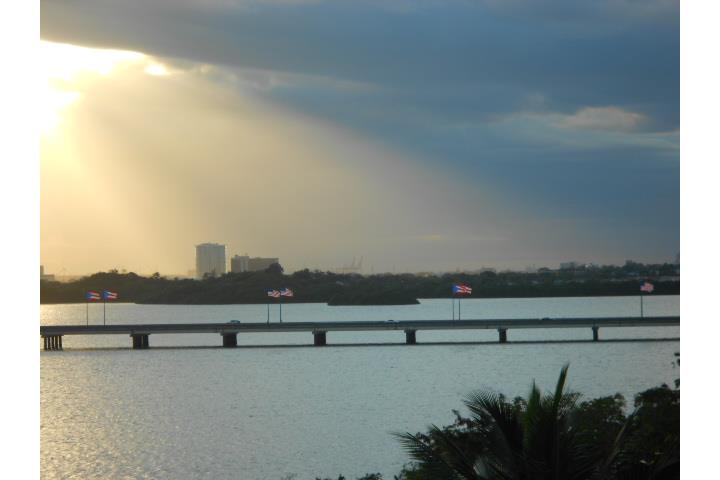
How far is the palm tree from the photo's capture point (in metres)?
8.70

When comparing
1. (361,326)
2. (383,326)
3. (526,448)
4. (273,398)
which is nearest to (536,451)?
(526,448)

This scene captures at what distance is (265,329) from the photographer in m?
104

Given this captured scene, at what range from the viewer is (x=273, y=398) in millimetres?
71500

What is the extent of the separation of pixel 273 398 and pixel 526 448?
64225 mm

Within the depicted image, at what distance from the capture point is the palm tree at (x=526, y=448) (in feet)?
28.5

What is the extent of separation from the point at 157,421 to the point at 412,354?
54.1m

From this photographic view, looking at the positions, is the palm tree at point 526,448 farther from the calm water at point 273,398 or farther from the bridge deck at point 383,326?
the bridge deck at point 383,326

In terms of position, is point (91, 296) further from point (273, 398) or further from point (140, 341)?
point (273, 398)

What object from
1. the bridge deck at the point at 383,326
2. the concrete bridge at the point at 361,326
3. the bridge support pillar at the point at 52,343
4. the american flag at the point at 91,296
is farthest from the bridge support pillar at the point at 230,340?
the bridge support pillar at the point at 52,343

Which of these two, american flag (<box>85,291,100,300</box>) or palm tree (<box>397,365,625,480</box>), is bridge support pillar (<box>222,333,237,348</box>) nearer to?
american flag (<box>85,291,100,300</box>)

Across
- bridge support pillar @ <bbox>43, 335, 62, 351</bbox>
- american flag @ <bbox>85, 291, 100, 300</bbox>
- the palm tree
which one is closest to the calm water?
bridge support pillar @ <bbox>43, 335, 62, 351</bbox>

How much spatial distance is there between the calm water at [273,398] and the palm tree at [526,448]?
27531 millimetres
